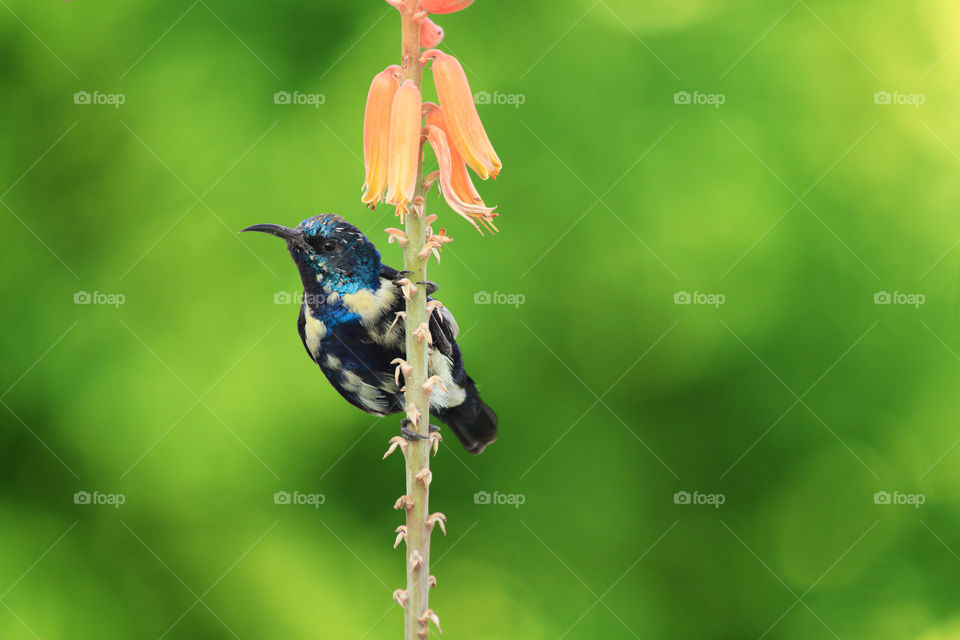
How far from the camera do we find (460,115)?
0.82 meters

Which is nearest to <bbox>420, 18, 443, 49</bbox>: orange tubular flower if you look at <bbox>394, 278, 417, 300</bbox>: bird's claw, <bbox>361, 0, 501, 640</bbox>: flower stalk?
<bbox>361, 0, 501, 640</bbox>: flower stalk

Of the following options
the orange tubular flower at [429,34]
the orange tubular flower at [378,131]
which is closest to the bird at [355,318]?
the orange tubular flower at [378,131]

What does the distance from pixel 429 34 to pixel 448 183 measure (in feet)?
0.49

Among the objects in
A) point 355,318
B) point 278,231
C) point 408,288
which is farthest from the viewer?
point 355,318

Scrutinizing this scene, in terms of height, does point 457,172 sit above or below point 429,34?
below

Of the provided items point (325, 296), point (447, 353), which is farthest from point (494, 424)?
point (325, 296)

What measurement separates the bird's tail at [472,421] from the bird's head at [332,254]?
1.11 feet

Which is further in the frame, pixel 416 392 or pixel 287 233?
pixel 287 233

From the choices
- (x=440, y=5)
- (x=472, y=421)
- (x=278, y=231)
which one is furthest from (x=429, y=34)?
(x=472, y=421)

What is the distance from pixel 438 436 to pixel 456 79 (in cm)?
35

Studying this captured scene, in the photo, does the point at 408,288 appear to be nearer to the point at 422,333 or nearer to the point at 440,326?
the point at 422,333

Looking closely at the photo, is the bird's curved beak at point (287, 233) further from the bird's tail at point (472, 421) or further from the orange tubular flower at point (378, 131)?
the bird's tail at point (472, 421)

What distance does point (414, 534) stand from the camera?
0.80m

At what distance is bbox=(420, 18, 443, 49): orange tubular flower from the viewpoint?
0.79 metres
